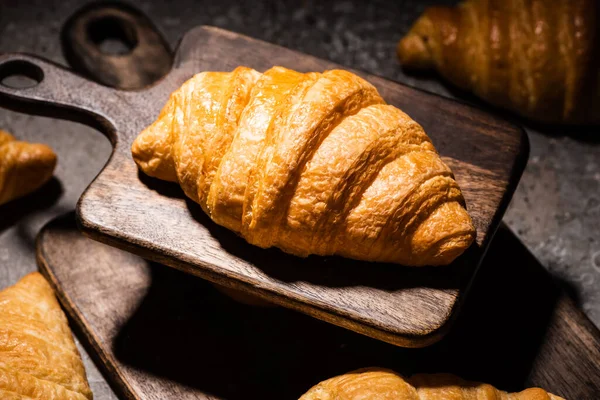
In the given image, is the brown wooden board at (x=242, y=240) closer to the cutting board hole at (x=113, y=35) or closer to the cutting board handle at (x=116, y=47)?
the cutting board handle at (x=116, y=47)

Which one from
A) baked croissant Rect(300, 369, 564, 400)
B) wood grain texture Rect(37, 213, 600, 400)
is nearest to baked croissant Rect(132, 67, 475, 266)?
baked croissant Rect(300, 369, 564, 400)

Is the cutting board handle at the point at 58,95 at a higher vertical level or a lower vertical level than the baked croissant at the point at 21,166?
higher

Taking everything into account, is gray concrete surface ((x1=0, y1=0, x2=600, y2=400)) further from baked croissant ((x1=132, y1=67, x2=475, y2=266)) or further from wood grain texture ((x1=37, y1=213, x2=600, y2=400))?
baked croissant ((x1=132, y1=67, x2=475, y2=266))

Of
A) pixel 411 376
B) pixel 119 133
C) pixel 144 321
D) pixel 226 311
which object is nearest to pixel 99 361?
pixel 144 321

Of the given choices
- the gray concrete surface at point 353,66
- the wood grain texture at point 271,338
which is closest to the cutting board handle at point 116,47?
the gray concrete surface at point 353,66

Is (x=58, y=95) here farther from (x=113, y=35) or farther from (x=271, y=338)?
(x=271, y=338)

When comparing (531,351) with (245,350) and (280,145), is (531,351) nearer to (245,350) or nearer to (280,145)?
(245,350)
